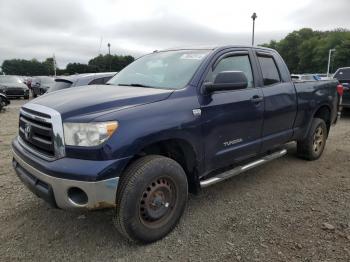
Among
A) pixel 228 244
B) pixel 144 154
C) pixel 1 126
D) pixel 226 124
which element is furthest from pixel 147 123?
pixel 1 126

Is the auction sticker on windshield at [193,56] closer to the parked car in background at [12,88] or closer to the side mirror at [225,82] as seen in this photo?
the side mirror at [225,82]

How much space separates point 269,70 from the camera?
4637mm

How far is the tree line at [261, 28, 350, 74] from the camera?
61469 millimetres

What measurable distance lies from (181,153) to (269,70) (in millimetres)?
2032

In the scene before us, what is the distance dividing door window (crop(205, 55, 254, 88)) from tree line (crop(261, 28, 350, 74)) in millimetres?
63721

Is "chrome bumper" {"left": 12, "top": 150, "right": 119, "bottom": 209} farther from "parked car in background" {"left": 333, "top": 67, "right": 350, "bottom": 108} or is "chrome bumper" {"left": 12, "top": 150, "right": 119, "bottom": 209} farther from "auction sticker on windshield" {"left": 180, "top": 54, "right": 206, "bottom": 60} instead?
"parked car in background" {"left": 333, "top": 67, "right": 350, "bottom": 108}

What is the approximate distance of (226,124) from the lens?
3670 millimetres

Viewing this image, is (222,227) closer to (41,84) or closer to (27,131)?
(27,131)

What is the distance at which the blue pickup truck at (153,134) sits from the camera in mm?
2715

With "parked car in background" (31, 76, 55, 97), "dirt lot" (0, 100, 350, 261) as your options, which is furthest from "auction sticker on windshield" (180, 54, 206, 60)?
"parked car in background" (31, 76, 55, 97)

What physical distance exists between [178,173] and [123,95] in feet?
2.97

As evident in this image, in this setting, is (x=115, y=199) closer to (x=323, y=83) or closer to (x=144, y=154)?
(x=144, y=154)

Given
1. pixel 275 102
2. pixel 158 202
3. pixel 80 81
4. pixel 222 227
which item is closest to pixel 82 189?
pixel 158 202

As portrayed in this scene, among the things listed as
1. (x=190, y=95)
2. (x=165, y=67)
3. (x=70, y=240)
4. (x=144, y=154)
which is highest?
(x=165, y=67)
